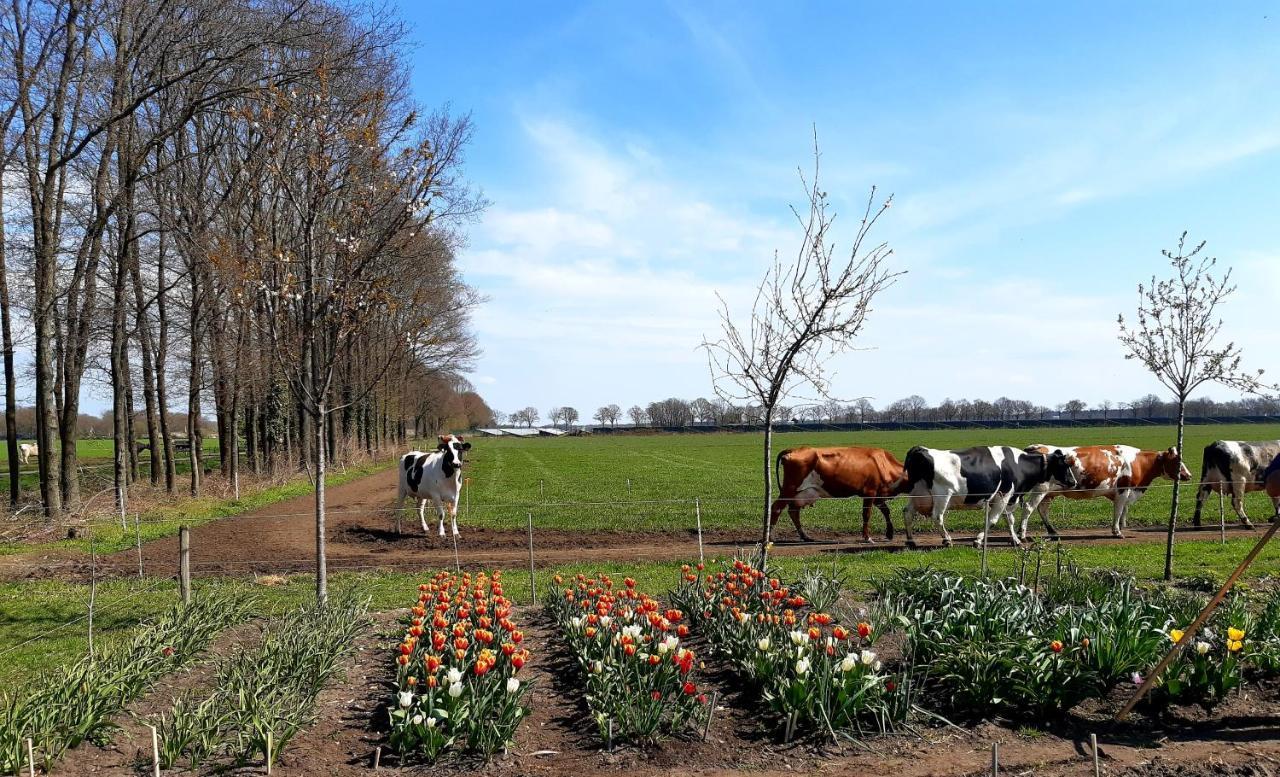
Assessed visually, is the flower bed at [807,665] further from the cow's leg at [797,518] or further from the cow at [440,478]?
the cow at [440,478]

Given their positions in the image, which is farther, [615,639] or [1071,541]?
[1071,541]

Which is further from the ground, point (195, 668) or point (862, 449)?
point (862, 449)

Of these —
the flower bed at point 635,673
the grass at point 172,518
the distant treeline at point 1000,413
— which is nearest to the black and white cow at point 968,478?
the flower bed at point 635,673

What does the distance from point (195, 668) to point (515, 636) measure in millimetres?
2826

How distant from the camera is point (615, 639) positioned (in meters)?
6.79

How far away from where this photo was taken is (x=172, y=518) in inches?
786

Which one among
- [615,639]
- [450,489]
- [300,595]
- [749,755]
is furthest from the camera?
[450,489]

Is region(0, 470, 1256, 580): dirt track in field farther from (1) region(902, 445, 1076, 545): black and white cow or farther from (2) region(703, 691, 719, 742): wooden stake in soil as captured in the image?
(2) region(703, 691, 719, 742): wooden stake in soil

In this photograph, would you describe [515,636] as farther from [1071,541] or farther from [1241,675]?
[1071,541]

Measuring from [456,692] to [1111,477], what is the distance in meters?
16.5

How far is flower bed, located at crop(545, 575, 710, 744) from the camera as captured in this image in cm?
573

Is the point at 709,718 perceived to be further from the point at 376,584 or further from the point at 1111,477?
the point at 1111,477

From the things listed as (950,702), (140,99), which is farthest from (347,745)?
(140,99)

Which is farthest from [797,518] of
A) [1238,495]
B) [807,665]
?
[807,665]
